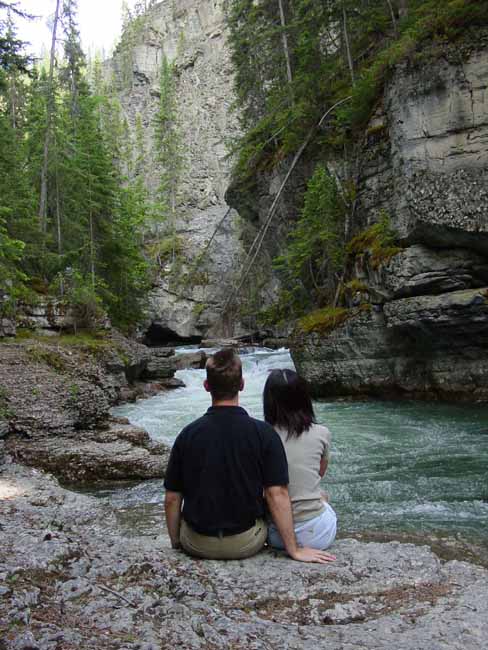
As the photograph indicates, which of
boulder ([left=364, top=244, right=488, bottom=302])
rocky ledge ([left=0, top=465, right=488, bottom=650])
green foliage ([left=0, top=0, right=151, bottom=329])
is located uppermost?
green foliage ([left=0, top=0, right=151, bottom=329])

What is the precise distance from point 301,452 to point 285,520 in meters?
0.55

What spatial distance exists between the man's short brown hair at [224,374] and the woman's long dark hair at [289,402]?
0.38m

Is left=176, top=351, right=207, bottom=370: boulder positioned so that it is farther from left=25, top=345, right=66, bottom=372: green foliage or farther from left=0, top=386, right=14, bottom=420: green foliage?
left=0, top=386, right=14, bottom=420: green foliage

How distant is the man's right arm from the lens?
12.1 ft

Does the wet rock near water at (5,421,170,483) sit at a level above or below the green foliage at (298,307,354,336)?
below

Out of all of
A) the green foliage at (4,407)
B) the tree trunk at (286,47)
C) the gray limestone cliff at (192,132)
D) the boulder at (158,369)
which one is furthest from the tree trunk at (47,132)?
the gray limestone cliff at (192,132)

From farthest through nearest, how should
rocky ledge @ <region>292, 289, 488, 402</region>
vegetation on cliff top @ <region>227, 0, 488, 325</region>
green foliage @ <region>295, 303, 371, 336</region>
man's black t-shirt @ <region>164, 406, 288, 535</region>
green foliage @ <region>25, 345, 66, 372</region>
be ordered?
green foliage @ <region>295, 303, 371, 336</region> → vegetation on cliff top @ <region>227, 0, 488, 325</region> → rocky ledge @ <region>292, 289, 488, 402</region> → green foliage @ <region>25, 345, 66, 372</region> → man's black t-shirt @ <region>164, 406, 288, 535</region>

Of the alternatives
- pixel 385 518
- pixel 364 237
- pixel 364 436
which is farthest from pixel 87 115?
pixel 385 518

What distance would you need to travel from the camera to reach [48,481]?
744cm

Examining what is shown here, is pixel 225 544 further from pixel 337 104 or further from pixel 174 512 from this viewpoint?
pixel 337 104

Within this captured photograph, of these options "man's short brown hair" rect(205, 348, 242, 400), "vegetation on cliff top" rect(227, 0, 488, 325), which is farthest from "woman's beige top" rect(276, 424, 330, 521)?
"vegetation on cliff top" rect(227, 0, 488, 325)

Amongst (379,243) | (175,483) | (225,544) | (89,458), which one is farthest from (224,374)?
(379,243)

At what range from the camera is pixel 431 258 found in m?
14.3

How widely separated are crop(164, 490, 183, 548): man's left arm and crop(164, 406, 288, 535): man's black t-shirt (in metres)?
0.12
